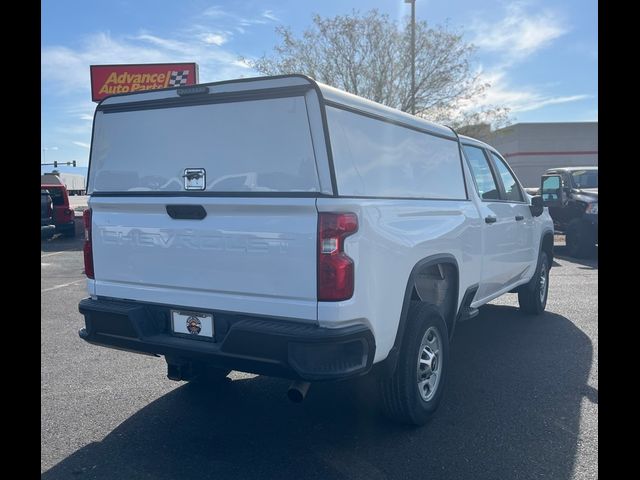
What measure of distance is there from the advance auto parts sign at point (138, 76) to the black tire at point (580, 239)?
13087mm

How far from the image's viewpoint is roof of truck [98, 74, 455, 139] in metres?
3.13

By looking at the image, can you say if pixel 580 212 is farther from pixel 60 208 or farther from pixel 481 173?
pixel 60 208

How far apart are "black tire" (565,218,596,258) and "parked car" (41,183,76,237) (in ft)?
43.9

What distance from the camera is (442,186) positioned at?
436cm

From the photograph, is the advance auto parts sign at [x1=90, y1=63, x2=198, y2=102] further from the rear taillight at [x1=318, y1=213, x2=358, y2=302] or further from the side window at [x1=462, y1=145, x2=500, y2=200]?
the rear taillight at [x1=318, y1=213, x2=358, y2=302]

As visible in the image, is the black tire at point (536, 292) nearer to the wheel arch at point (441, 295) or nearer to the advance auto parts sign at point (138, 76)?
the wheel arch at point (441, 295)

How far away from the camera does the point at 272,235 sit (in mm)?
3113

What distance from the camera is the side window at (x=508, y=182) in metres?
5.82

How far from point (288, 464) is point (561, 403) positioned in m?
2.13

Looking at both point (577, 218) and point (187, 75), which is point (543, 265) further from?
point (187, 75)

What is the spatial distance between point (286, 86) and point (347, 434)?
220 cm

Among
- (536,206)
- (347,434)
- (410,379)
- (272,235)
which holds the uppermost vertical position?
(536,206)

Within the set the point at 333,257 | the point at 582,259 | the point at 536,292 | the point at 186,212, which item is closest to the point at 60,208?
the point at 582,259
